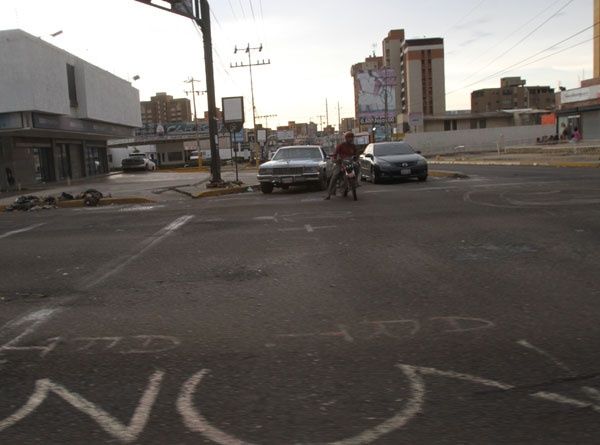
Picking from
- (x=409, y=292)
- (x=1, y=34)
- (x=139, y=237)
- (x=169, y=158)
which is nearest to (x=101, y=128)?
(x=1, y=34)

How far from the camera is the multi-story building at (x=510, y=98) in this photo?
507ft

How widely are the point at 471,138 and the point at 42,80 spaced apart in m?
54.7

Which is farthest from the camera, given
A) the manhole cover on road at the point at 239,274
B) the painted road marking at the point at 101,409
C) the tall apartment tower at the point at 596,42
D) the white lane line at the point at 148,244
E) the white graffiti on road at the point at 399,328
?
the tall apartment tower at the point at 596,42

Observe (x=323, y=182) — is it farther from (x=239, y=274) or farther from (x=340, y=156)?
(x=239, y=274)

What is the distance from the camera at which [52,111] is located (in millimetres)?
31219

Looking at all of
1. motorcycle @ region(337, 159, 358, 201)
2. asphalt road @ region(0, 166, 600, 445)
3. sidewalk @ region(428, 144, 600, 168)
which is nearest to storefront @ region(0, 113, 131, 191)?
motorcycle @ region(337, 159, 358, 201)

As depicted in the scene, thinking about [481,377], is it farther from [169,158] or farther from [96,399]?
[169,158]

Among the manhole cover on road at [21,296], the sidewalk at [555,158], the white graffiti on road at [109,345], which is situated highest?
the sidewalk at [555,158]

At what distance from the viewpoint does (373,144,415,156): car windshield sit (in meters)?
21.4

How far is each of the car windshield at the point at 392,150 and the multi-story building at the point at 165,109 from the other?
5415 inches

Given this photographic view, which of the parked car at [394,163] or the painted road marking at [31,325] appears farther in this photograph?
the parked car at [394,163]

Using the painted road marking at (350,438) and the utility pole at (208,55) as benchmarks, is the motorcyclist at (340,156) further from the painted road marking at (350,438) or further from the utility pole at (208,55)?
the painted road marking at (350,438)

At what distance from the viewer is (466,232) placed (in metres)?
9.38

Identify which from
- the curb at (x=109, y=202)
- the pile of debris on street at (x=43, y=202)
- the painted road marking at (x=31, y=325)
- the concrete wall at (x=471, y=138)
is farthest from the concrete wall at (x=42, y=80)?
the concrete wall at (x=471, y=138)
